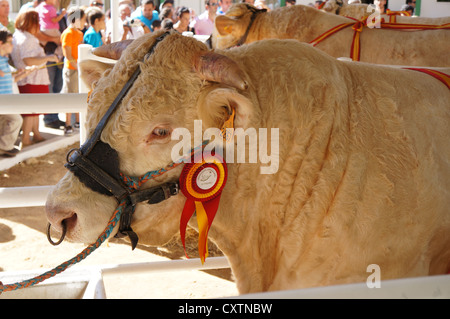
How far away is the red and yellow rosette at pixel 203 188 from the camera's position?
1.94 meters

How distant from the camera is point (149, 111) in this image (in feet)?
6.03

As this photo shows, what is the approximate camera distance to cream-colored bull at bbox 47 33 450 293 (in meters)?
1.86

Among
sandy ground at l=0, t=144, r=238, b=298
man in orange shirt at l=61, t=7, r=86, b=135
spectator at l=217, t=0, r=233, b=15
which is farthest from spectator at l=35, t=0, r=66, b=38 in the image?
sandy ground at l=0, t=144, r=238, b=298

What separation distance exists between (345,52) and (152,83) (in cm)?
328

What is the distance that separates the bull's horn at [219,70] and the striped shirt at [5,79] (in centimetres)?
599

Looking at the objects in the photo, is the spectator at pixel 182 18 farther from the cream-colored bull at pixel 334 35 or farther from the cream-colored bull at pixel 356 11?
the cream-colored bull at pixel 334 35

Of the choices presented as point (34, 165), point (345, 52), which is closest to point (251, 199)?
point (345, 52)

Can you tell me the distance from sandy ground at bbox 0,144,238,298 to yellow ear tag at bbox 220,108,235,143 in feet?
7.27

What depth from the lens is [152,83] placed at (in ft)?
6.11

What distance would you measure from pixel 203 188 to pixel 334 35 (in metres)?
3.26

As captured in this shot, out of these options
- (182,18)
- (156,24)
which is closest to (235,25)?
(182,18)

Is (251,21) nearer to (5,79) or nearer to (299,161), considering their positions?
(299,161)
